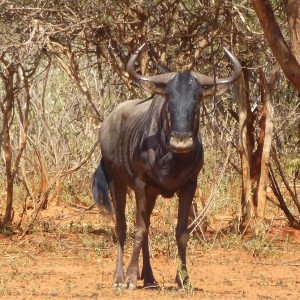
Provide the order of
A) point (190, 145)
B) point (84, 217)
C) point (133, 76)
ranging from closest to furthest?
point (190, 145) < point (133, 76) < point (84, 217)

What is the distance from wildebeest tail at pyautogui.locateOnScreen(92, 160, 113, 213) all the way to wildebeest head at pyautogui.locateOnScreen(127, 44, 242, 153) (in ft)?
5.01

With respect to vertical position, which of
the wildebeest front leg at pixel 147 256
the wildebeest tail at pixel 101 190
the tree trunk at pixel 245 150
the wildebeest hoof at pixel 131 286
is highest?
the tree trunk at pixel 245 150

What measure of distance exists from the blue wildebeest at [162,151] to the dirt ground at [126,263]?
1.25ft

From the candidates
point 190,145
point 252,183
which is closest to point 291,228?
point 252,183

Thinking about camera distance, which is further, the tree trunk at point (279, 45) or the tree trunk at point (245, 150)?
the tree trunk at point (245, 150)

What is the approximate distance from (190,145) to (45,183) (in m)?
6.46

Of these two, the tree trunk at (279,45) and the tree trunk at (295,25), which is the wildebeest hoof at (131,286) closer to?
the tree trunk at (279,45)

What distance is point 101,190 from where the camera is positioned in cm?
899

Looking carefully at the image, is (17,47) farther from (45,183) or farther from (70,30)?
(45,183)

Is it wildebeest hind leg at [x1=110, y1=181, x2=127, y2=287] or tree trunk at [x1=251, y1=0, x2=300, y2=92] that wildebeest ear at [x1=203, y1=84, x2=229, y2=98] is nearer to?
tree trunk at [x1=251, y1=0, x2=300, y2=92]

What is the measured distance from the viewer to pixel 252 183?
11.0 metres

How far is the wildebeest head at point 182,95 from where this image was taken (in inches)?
283

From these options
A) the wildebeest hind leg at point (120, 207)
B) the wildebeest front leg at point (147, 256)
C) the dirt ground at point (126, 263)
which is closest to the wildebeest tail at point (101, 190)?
the wildebeest hind leg at point (120, 207)

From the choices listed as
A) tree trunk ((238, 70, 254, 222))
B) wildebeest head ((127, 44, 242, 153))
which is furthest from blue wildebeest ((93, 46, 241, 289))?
tree trunk ((238, 70, 254, 222))
